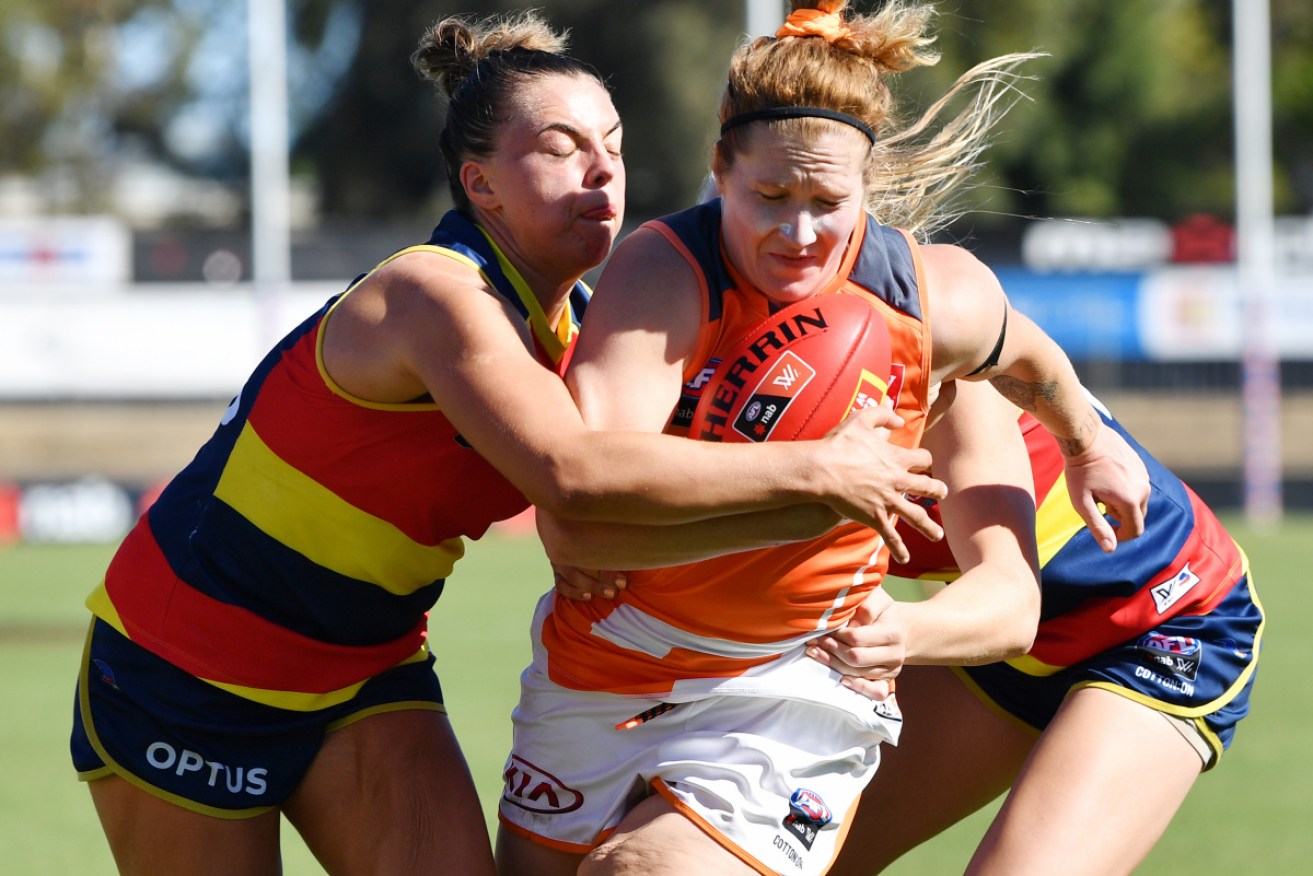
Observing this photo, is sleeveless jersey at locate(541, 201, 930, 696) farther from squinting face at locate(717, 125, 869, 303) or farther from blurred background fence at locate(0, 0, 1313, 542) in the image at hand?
blurred background fence at locate(0, 0, 1313, 542)

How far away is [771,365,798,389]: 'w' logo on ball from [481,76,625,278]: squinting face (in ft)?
1.94

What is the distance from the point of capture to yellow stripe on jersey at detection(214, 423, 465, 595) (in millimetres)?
3340

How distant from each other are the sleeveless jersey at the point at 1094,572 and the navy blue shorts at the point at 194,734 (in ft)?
4.39

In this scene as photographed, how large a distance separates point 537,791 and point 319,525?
0.68 meters

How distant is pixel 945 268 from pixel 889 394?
29 centimetres

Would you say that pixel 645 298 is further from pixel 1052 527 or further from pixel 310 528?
pixel 1052 527

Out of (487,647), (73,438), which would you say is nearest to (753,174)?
(487,647)

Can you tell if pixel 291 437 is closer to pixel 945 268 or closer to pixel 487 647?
pixel 945 268

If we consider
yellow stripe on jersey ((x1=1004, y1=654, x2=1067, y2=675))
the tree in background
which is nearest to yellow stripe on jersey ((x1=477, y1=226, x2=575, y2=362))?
yellow stripe on jersey ((x1=1004, y1=654, x2=1067, y2=675))

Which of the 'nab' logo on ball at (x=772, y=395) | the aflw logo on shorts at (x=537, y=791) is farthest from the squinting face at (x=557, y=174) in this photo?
the aflw logo on shorts at (x=537, y=791)

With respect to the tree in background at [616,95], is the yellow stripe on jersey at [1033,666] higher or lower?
higher

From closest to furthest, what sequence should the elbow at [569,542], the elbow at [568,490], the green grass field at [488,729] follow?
1. the elbow at [568,490]
2. the elbow at [569,542]
3. the green grass field at [488,729]

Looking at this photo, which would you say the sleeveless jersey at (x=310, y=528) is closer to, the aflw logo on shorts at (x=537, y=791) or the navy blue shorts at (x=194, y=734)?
the navy blue shorts at (x=194, y=734)

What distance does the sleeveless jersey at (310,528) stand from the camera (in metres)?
3.27
